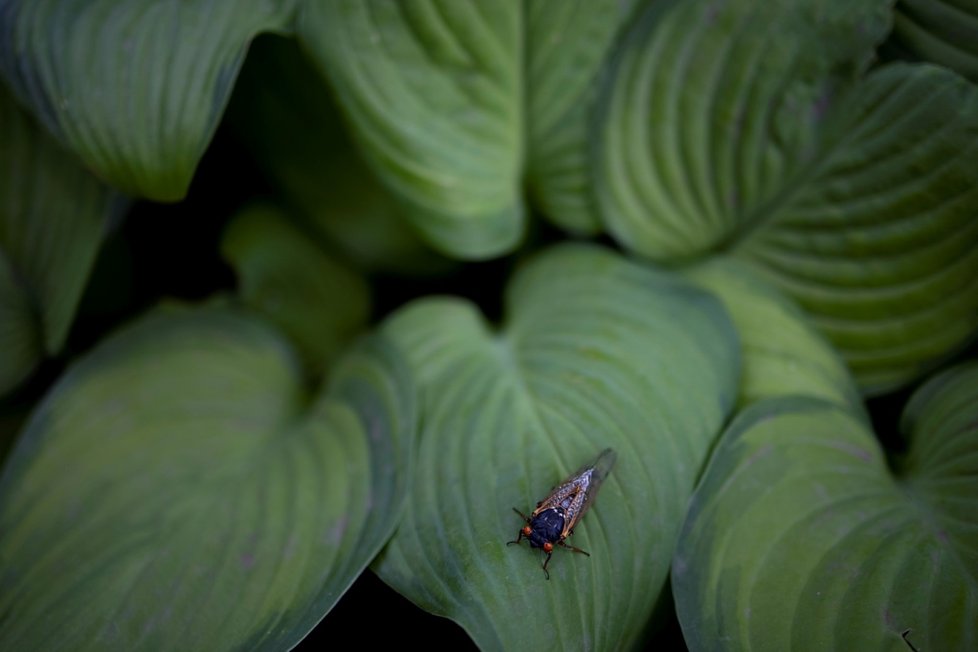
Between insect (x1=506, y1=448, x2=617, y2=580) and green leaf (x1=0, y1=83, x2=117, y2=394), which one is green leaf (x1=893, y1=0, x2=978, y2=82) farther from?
green leaf (x1=0, y1=83, x2=117, y2=394)

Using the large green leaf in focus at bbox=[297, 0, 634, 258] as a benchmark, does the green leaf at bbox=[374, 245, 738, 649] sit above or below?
below

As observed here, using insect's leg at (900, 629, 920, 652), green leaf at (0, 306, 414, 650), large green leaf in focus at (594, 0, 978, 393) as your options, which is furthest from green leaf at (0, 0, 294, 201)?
insect's leg at (900, 629, 920, 652)

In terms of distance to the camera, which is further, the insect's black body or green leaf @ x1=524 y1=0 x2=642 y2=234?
green leaf @ x1=524 y1=0 x2=642 y2=234

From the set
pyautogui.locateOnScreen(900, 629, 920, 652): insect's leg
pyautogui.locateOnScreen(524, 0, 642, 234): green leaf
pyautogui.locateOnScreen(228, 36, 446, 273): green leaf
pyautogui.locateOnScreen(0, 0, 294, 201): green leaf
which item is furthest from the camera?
pyautogui.locateOnScreen(228, 36, 446, 273): green leaf

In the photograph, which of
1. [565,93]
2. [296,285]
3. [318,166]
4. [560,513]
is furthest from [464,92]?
[560,513]

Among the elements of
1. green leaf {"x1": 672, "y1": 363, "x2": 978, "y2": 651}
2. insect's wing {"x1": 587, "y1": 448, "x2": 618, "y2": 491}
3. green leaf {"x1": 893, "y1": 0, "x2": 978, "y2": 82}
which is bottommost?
green leaf {"x1": 672, "y1": 363, "x2": 978, "y2": 651}

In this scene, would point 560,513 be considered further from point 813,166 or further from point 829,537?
point 813,166
